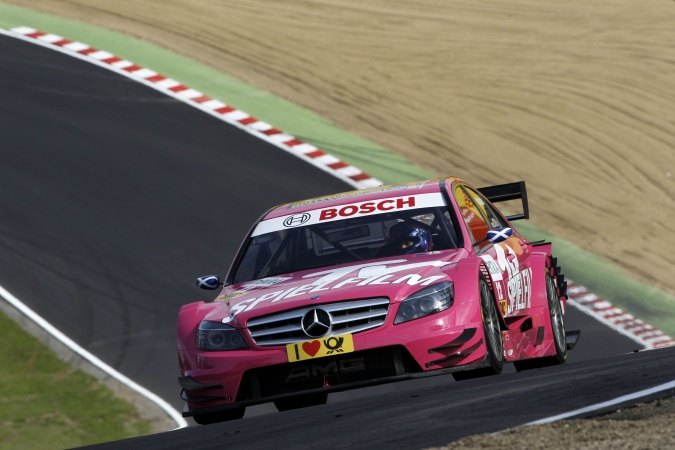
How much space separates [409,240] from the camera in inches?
361

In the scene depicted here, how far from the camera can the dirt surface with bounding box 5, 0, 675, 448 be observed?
1891 cm

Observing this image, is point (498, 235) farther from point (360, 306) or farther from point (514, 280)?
point (360, 306)

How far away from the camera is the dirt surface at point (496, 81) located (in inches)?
744

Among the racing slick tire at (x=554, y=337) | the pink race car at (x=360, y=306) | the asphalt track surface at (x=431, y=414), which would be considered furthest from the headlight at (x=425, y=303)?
the racing slick tire at (x=554, y=337)

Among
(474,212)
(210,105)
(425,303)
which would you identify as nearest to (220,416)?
(425,303)

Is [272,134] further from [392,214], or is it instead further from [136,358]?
[392,214]

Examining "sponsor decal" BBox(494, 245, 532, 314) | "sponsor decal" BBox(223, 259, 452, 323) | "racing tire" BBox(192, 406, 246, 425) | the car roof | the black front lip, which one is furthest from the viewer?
the car roof

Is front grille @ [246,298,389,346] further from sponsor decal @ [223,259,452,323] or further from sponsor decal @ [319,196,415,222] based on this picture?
sponsor decal @ [319,196,415,222]

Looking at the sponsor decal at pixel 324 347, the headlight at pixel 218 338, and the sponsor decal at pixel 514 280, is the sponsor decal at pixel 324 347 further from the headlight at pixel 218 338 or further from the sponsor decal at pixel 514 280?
the sponsor decal at pixel 514 280

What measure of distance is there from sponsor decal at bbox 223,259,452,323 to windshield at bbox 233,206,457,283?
359 mm

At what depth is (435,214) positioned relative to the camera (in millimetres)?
9359

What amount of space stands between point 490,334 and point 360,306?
34.0 inches

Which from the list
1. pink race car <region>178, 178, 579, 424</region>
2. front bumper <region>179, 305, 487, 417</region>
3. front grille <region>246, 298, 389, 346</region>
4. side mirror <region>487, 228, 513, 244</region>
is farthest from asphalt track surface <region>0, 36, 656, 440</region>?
front grille <region>246, 298, 389, 346</region>

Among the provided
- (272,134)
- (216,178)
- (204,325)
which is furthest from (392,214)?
(272,134)
